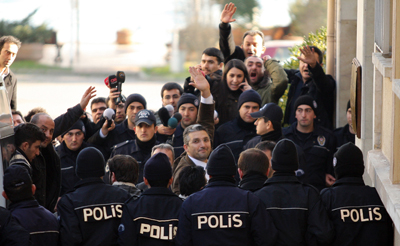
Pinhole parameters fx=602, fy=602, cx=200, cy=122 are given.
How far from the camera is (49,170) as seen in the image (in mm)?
5895

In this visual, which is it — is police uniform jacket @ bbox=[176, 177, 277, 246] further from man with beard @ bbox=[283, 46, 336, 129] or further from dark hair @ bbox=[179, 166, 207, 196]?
man with beard @ bbox=[283, 46, 336, 129]

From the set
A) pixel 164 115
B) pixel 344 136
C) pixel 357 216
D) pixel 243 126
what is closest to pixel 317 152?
pixel 344 136

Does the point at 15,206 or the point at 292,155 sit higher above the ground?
the point at 292,155

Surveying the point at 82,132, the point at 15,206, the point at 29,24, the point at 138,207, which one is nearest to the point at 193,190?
the point at 138,207

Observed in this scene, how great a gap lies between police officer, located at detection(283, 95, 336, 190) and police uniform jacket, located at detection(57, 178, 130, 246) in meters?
2.58

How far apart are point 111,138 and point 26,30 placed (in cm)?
2323

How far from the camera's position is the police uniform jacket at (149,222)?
14.9 ft

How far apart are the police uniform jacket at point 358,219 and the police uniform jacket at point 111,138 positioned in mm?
3451

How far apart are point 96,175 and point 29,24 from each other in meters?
26.8

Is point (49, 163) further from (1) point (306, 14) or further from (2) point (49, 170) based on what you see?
(1) point (306, 14)

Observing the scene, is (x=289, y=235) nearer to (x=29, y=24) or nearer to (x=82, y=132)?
(x=82, y=132)

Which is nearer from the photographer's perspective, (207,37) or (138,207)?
(138,207)

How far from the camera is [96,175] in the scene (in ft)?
15.7

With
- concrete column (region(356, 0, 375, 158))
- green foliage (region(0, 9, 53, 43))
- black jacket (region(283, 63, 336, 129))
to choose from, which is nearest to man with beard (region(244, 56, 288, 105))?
black jacket (region(283, 63, 336, 129))
